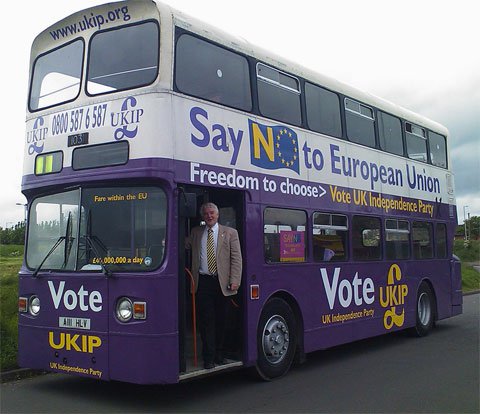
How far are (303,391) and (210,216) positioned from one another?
8.07 feet

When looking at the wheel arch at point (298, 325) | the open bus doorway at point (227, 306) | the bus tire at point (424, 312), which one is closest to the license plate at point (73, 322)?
the open bus doorway at point (227, 306)

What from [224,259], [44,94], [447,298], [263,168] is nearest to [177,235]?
[224,259]

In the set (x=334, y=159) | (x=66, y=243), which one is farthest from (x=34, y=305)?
(x=334, y=159)

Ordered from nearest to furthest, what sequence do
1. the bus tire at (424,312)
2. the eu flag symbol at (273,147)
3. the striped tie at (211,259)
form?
1. the striped tie at (211,259)
2. the eu flag symbol at (273,147)
3. the bus tire at (424,312)

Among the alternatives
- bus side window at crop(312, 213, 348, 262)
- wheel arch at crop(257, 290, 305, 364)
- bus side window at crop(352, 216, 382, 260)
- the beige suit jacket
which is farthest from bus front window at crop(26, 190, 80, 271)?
bus side window at crop(352, 216, 382, 260)

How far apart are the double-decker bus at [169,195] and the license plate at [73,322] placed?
0.07 ft

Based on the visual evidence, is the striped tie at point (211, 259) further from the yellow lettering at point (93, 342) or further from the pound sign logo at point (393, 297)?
the pound sign logo at point (393, 297)

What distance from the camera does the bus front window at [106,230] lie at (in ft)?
21.2

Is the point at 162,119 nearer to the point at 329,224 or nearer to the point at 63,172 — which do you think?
the point at 63,172

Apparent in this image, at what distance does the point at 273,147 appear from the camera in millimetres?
8188

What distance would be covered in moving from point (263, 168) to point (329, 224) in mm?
1857

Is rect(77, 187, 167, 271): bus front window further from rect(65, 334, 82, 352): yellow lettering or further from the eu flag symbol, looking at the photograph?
the eu flag symbol

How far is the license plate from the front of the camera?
6.57 meters

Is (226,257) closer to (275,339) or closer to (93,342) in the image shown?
(275,339)
